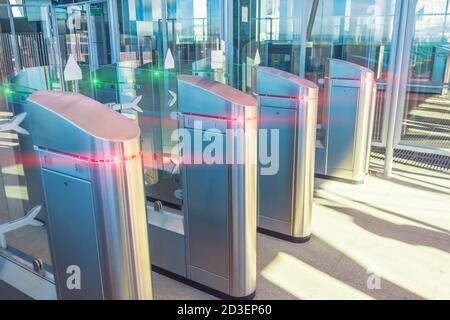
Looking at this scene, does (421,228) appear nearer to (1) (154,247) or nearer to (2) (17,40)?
(1) (154,247)

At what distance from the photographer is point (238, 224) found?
185cm

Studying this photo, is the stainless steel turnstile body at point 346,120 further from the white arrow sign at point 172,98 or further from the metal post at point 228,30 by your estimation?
the white arrow sign at point 172,98

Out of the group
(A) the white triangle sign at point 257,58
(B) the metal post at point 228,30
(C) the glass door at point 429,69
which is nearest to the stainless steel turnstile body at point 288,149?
(B) the metal post at point 228,30

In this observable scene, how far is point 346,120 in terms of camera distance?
3445 millimetres

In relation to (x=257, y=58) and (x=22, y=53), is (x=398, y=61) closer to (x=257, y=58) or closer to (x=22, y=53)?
(x=257, y=58)

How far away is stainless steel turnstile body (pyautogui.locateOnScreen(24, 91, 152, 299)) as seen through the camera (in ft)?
4.03

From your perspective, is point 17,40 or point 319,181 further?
point 17,40

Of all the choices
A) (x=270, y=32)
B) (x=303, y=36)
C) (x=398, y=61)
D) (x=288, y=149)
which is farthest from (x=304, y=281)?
(x=270, y=32)

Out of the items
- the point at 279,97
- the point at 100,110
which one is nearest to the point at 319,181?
the point at 279,97

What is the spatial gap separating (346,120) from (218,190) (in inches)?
76.5

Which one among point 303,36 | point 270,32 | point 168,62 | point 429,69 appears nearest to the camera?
point 168,62

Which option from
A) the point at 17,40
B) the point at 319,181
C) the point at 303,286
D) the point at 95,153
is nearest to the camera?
the point at 95,153

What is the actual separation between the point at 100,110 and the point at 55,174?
254 millimetres

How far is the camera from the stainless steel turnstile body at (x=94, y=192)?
123 centimetres
